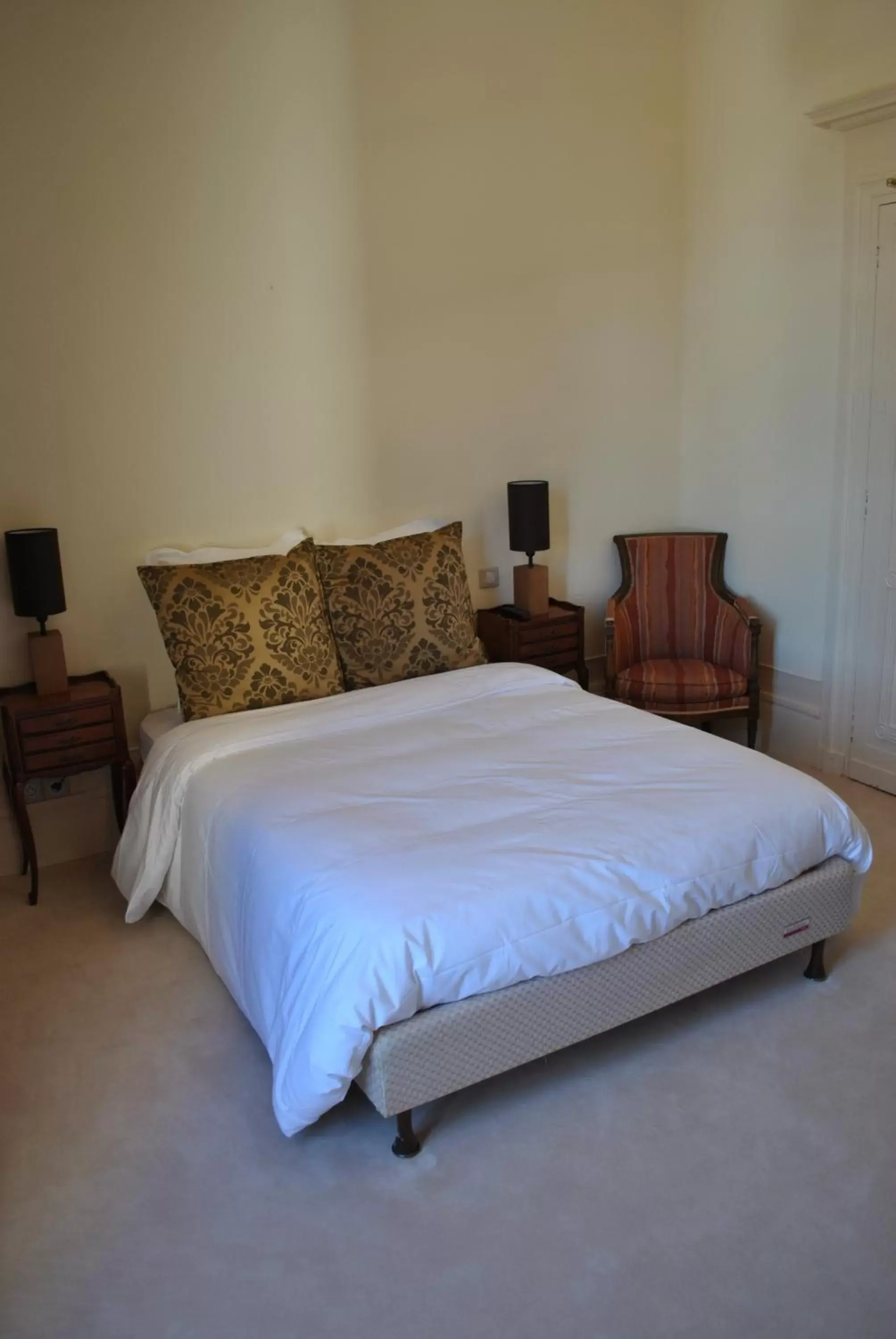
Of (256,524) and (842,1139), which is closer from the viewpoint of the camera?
(842,1139)

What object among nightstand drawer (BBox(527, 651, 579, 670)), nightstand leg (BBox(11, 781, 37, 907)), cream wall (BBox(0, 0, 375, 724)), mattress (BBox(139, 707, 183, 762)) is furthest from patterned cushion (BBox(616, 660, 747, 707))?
nightstand leg (BBox(11, 781, 37, 907))

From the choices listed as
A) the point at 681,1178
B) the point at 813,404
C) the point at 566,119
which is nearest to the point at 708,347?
the point at 813,404

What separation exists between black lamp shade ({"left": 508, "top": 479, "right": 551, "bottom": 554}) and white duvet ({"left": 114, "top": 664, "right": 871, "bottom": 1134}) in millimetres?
924

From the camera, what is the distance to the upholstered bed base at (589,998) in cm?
222

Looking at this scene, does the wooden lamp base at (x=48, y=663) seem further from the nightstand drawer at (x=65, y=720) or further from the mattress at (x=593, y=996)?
the mattress at (x=593, y=996)

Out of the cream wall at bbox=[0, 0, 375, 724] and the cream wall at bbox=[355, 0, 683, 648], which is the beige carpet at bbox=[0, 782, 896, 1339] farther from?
the cream wall at bbox=[355, 0, 683, 648]

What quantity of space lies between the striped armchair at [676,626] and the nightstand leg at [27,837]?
2261 millimetres

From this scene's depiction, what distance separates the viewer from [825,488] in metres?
4.21

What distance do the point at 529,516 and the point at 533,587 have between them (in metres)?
0.28

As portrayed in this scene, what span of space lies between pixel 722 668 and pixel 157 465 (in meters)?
2.36

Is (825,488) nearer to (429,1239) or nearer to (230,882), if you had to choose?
(230,882)

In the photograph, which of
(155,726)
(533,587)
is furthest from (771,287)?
(155,726)

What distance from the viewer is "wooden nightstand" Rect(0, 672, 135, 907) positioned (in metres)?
3.37

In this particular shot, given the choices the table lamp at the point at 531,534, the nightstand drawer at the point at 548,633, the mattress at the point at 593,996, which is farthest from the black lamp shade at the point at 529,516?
the mattress at the point at 593,996
